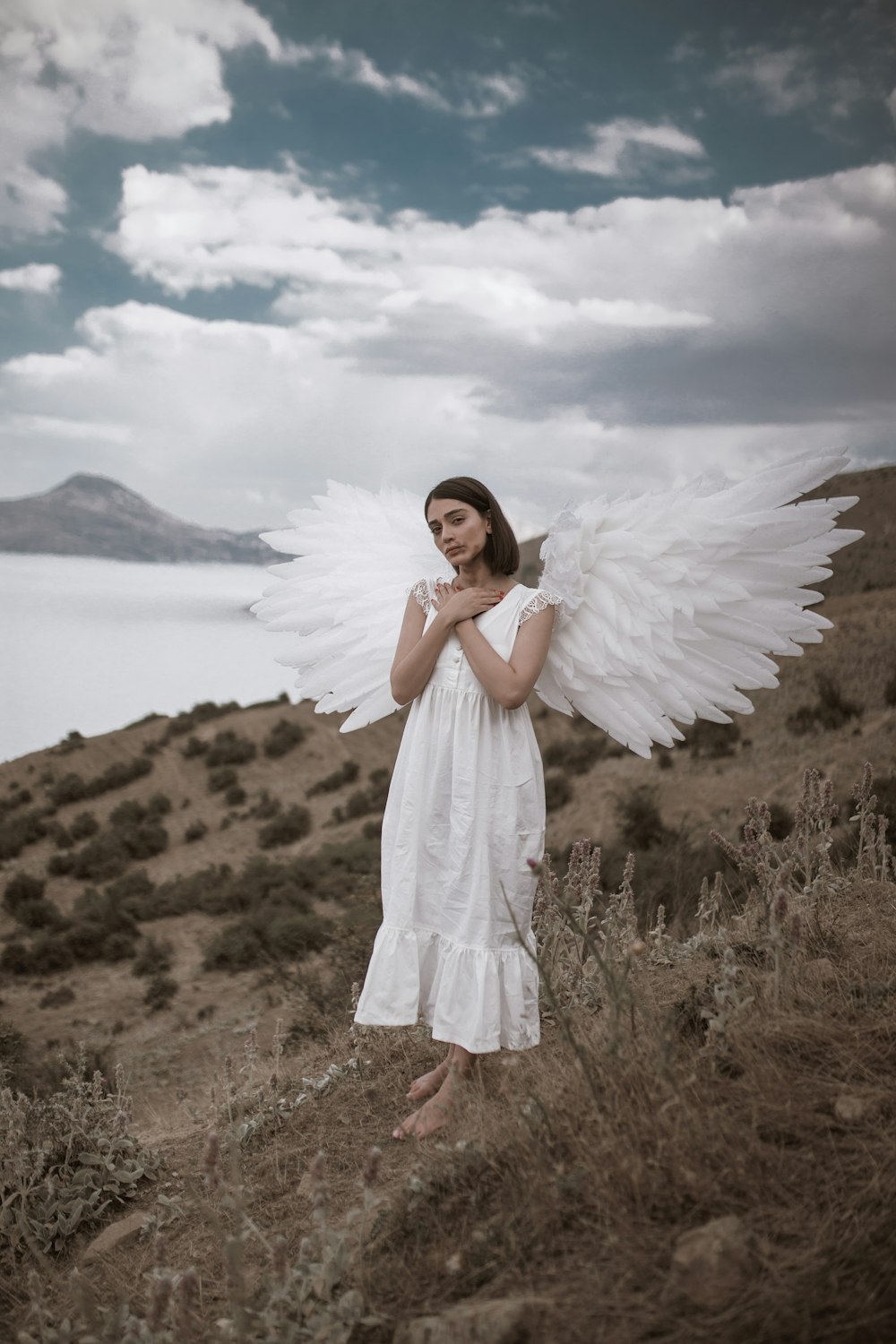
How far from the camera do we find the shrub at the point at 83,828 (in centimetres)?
1775

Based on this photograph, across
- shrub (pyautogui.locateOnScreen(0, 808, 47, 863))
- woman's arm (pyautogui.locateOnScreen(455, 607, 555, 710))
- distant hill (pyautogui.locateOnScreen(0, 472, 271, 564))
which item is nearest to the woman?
woman's arm (pyautogui.locateOnScreen(455, 607, 555, 710))

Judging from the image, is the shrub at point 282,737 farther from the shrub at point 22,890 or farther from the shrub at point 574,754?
the shrub at point 22,890

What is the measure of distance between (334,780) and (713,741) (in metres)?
8.38

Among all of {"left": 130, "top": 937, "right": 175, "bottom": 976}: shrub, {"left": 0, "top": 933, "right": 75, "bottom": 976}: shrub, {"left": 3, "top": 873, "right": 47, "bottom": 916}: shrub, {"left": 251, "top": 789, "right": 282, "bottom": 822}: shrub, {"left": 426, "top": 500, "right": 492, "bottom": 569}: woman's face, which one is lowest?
{"left": 130, "top": 937, "right": 175, "bottom": 976}: shrub

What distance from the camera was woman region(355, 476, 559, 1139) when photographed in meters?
2.76

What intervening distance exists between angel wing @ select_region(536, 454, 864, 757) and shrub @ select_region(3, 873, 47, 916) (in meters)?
13.7

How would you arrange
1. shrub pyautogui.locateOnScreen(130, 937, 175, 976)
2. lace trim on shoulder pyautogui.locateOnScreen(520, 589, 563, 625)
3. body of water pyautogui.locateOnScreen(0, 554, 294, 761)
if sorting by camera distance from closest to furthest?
1. lace trim on shoulder pyautogui.locateOnScreen(520, 589, 563, 625)
2. shrub pyautogui.locateOnScreen(130, 937, 175, 976)
3. body of water pyautogui.locateOnScreen(0, 554, 294, 761)

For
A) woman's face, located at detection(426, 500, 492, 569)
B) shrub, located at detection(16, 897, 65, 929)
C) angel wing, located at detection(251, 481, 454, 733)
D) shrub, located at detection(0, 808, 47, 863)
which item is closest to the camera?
woman's face, located at detection(426, 500, 492, 569)

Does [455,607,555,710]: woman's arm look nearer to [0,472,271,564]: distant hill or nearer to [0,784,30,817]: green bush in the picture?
[0,784,30,817]: green bush

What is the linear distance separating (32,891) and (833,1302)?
50.3ft

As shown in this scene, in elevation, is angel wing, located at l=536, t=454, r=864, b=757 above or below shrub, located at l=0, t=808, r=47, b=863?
above

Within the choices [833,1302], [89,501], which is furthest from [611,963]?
[89,501]

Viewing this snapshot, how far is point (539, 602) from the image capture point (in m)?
2.82

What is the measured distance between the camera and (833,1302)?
146cm
